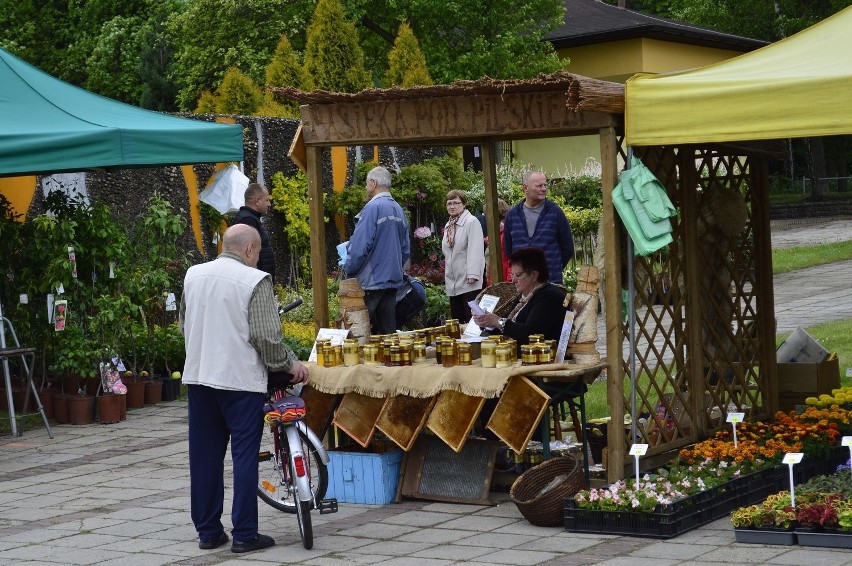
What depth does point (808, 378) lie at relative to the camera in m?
9.43

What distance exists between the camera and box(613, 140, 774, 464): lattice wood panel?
26.3 feet

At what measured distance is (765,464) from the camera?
7.55 m

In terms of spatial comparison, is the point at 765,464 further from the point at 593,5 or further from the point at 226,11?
the point at 593,5

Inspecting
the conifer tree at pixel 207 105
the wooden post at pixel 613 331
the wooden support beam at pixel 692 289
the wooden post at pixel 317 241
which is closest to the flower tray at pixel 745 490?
the wooden post at pixel 613 331

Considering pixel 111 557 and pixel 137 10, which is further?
pixel 137 10

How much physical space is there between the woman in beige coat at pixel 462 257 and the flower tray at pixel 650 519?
4.56 metres

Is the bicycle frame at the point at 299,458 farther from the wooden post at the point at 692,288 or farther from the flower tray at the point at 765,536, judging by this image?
the wooden post at the point at 692,288

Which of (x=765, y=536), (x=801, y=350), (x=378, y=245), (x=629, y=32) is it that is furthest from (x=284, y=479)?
(x=629, y=32)

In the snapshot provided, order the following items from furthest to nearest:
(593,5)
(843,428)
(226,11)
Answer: (593,5), (226,11), (843,428)

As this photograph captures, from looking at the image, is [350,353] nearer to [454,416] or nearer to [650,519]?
[454,416]

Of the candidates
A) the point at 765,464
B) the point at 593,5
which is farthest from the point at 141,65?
the point at 765,464

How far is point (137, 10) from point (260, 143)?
1129 inches

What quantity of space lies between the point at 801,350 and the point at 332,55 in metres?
14.3

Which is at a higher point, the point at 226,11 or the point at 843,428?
the point at 226,11
